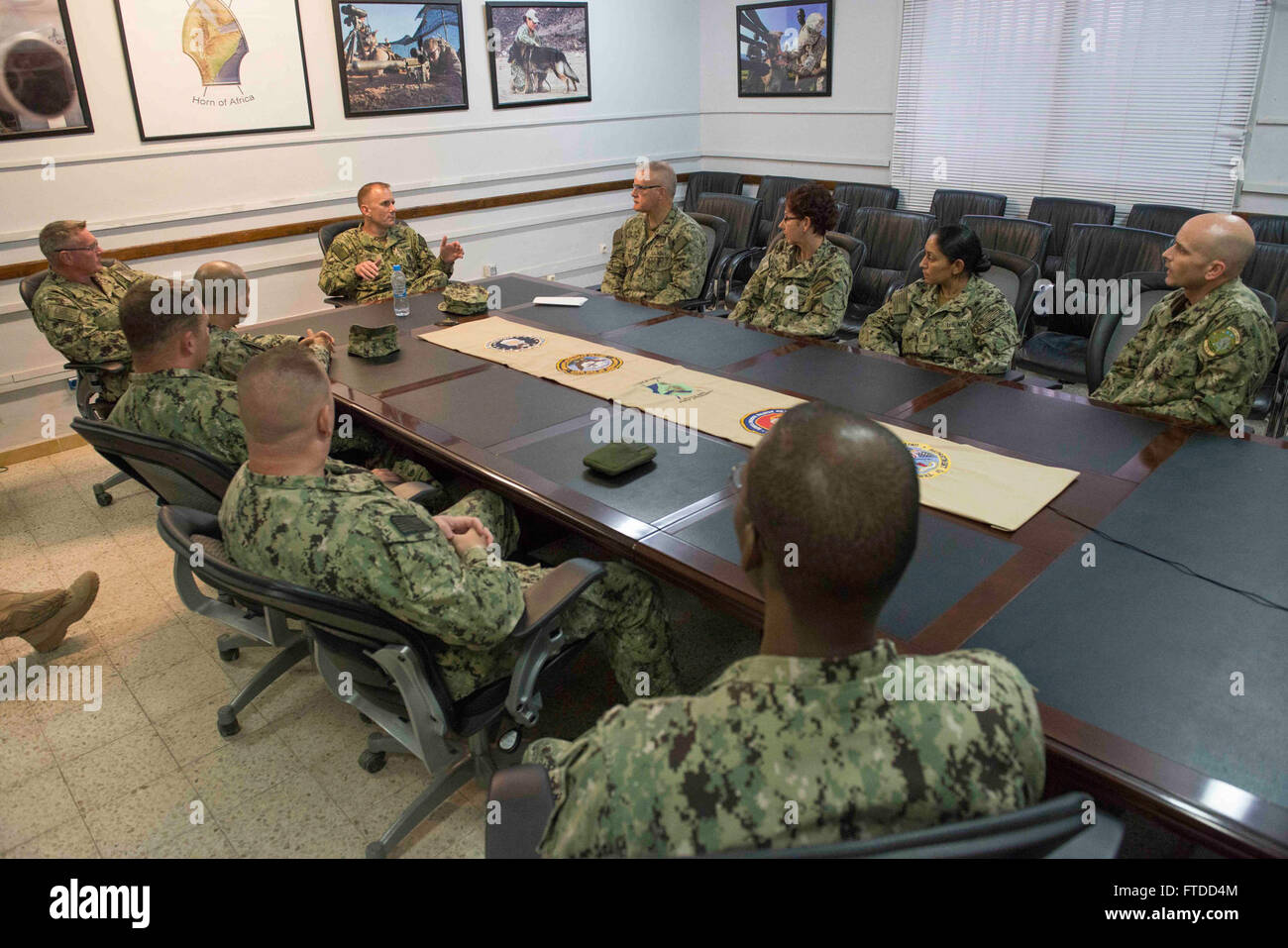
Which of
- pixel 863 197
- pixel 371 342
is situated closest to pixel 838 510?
pixel 371 342

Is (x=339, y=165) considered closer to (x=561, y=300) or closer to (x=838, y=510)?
(x=561, y=300)

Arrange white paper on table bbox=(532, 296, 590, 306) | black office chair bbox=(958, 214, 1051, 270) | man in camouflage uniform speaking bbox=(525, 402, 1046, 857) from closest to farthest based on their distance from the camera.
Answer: man in camouflage uniform speaking bbox=(525, 402, 1046, 857), white paper on table bbox=(532, 296, 590, 306), black office chair bbox=(958, 214, 1051, 270)

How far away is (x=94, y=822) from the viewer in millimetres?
2102

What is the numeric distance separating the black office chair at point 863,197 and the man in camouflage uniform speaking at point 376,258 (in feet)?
8.31

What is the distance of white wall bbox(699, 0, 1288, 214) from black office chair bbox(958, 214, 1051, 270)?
1017 millimetres

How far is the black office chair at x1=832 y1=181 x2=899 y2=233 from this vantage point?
5.47 metres

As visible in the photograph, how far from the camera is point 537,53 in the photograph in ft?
18.8

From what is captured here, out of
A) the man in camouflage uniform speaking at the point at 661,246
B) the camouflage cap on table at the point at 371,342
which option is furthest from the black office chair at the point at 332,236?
the man in camouflage uniform speaking at the point at 661,246

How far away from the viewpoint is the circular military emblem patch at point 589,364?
292 centimetres

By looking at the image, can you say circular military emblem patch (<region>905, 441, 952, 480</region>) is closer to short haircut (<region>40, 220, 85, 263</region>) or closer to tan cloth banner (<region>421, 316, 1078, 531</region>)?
tan cloth banner (<region>421, 316, 1078, 531</region>)

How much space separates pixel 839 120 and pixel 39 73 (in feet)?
15.2

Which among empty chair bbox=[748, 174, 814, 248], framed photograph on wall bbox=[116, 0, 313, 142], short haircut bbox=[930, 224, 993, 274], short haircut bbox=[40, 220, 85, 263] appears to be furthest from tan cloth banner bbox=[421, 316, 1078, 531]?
empty chair bbox=[748, 174, 814, 248]
